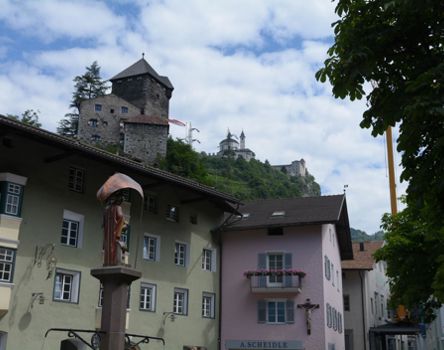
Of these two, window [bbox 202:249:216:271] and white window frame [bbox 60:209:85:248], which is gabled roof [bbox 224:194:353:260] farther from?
white window frame [bbox 60:209:85:248]

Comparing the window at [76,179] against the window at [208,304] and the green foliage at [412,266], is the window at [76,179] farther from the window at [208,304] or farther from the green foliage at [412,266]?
the green foliage at [412,266]

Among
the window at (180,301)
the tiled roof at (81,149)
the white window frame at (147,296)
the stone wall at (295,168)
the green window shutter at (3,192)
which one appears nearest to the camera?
the tiled roof at (81,149)

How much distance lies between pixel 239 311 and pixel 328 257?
6.03m

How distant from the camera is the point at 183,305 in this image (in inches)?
1200

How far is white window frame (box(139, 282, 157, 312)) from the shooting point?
27859 mm

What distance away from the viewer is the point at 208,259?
3338 cm

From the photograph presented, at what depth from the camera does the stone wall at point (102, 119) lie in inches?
3430

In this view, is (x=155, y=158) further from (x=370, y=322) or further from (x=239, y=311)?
(x=239, y=311)

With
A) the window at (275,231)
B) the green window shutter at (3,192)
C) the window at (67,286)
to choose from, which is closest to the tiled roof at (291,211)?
the window at (275,231)

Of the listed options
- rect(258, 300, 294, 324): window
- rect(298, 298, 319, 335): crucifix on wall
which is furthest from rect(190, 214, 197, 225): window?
rect(298, 298, 319, 335): crucifix on wall

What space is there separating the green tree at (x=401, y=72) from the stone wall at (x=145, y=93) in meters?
83.3

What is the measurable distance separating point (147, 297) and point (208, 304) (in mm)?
5257

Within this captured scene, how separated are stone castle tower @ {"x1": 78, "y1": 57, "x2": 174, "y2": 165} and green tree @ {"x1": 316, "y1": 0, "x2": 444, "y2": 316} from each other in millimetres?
75548

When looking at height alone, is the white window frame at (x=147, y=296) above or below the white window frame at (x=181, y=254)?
below
